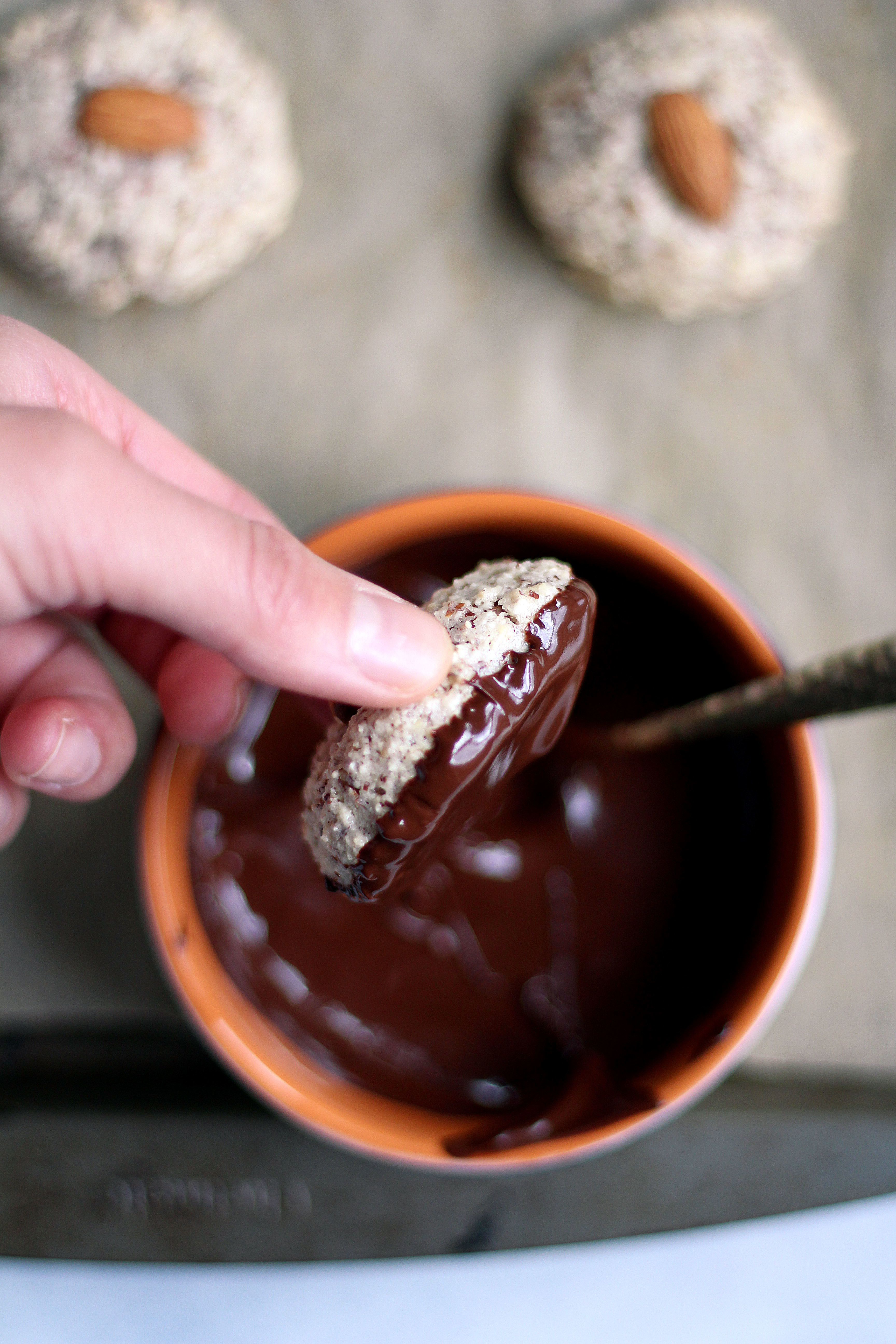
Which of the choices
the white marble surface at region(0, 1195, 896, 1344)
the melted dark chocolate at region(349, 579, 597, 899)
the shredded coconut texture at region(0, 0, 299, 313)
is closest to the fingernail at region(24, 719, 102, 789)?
the melted dark chocolate at region(349, 579, 597, 899)

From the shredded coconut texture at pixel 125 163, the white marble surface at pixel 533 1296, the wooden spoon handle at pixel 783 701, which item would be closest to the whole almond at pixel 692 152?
the shredded coconut texture at pixel 125 163

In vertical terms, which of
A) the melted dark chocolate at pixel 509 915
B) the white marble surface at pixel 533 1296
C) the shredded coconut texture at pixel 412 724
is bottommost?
the white marble surface at pixel 533 1296

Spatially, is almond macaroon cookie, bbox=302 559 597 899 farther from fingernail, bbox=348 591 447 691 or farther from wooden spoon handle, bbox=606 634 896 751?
wooden spoon handle, bbox=606 634 896 751

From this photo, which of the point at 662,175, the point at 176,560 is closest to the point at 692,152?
the point at 662,175

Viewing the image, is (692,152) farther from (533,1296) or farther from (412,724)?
(533,1296)

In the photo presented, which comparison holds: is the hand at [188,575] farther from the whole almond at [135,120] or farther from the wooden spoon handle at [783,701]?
the whole almond at [135,120]

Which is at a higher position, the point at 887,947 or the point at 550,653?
the point at 550,653

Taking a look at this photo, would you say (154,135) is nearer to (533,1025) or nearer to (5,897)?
(5,897)

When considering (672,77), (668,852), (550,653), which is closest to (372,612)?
(550,653)
